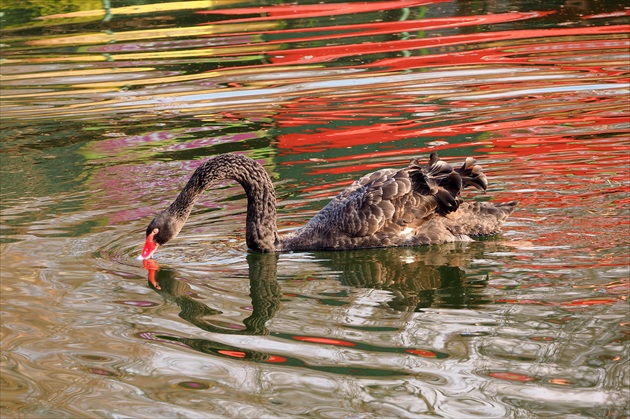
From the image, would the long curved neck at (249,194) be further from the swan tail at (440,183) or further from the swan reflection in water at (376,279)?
the swan tail at (440,183)

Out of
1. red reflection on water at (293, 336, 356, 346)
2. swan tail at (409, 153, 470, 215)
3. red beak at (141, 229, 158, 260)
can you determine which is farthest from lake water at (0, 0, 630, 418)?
swan tail at (409, 153, 470, 215)

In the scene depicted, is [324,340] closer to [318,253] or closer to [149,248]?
[318,253]

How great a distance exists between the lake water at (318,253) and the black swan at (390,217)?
0.11 m

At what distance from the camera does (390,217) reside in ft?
20.6

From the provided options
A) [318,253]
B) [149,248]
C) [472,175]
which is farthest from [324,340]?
[472,175]

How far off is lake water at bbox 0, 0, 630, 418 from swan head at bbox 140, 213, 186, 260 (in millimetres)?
147

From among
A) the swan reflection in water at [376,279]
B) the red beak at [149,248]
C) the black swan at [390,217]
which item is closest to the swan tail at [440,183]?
the black swan at [390,217]

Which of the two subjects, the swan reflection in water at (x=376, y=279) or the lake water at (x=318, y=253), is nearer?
the lake water at (x=318, y=253)

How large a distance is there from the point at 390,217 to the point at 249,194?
0.95 m

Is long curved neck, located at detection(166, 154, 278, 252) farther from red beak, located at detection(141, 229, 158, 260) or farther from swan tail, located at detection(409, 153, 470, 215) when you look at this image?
swan tail, located at detection(409, 153, 470, 215)

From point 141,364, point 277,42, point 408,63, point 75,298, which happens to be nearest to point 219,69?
point 277,42

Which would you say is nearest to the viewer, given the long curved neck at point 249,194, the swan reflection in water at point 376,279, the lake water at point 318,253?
the lake water at point 318,253

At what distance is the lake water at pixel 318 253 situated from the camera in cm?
424

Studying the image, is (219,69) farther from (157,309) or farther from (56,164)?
(157,309)
